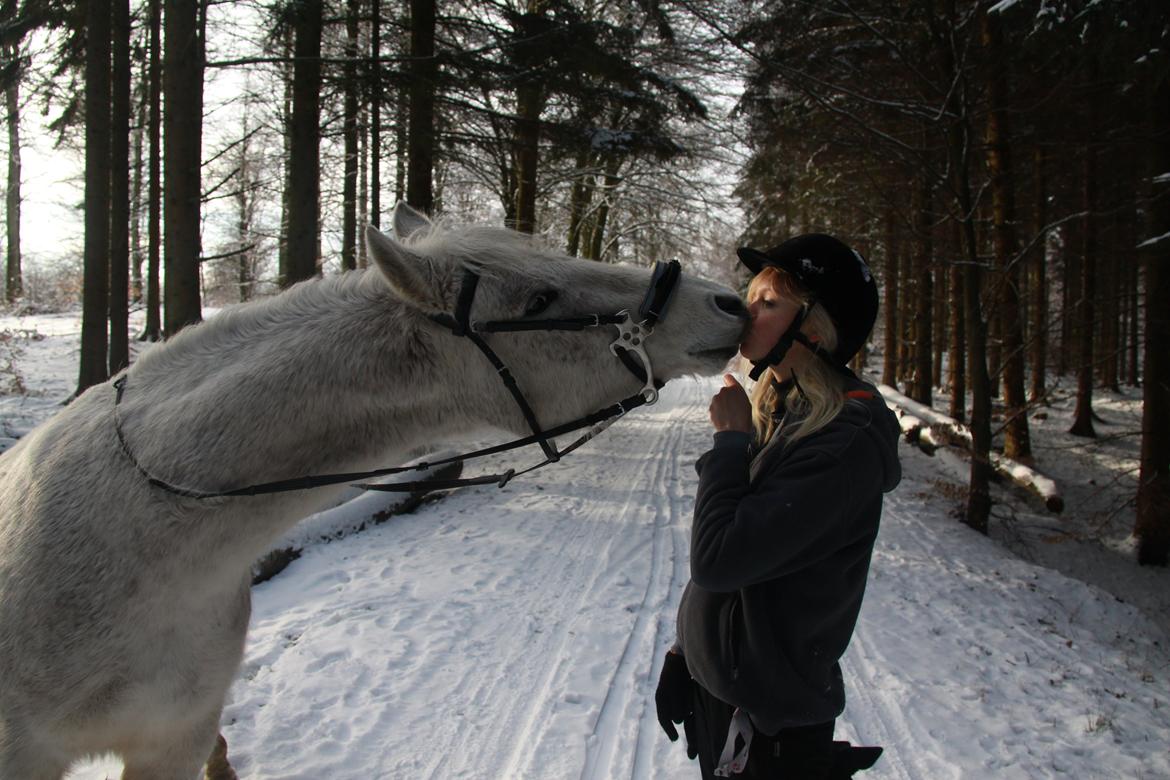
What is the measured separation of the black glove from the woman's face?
3.69 ft

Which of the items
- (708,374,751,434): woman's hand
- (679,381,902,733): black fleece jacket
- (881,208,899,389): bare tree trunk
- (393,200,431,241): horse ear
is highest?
(881,208,899,389): bare tree trunk

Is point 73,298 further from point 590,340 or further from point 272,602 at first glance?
point 590,340

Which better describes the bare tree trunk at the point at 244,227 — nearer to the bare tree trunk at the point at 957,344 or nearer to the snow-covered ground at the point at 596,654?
the snow-covered ground at the point at 596,654

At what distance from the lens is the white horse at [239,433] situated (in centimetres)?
177

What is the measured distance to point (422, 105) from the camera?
9.07 meters

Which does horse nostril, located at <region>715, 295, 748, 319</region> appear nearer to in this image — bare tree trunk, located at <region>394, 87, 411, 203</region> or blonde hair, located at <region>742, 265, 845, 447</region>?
blonde hair, located at <region>742, 265, 845, 447</region>

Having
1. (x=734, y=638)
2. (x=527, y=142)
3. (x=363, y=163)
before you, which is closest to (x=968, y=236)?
(x=527, y=142)

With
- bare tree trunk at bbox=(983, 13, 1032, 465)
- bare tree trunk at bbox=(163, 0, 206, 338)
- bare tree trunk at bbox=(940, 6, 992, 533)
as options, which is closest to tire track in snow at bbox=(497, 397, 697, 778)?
bare tree trunk at bbox=(940, 6, 992, 533)

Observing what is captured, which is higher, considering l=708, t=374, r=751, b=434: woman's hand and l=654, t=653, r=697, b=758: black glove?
l=708, t=374, r=751, b=434: woman's hand

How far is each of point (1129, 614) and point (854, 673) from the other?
5.22 metres

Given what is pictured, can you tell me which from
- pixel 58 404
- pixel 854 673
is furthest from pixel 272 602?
pixel 58 404

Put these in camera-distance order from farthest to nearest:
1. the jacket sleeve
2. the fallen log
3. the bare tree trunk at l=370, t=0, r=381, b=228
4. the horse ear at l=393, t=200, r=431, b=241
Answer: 1. the fallen log
2. the bare tree trunk at l=370, t=0, r=381, b=228
3. the horse ear at l=393, t=200, r=431, b=241
4. the jacket sleeve

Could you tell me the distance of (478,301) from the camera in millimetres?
1823

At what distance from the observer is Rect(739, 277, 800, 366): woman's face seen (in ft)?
5.97
